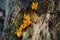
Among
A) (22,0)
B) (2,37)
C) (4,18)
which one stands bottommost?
(2,37)

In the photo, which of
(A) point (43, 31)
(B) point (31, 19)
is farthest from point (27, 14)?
(A) point (43, 31)

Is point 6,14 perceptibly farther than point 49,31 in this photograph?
Yes

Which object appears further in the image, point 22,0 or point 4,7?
point 4,7

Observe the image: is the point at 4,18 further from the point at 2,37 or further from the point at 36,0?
the point at 36,0

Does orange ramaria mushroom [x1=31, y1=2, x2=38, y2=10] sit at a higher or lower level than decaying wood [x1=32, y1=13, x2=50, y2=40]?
higher

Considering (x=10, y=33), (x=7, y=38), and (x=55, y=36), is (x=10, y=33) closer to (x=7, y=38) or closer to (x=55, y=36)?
(x=7, y=38)

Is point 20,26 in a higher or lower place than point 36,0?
lower

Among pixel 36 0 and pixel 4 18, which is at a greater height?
pixel 36 0

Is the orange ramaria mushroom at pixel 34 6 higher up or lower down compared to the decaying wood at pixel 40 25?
higher up

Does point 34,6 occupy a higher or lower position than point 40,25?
higher
